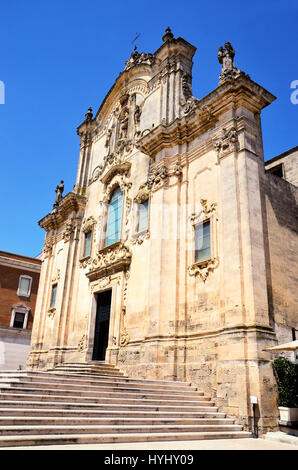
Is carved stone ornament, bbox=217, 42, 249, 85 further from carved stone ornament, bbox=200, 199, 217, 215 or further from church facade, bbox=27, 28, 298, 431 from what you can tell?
carved stone ornament, bbox=200, 199, 217, 215

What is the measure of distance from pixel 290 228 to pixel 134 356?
7971 millimetres

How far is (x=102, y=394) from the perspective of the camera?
10.6 metres

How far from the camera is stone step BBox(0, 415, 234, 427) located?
7.59 m

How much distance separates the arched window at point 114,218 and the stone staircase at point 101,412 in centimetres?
902

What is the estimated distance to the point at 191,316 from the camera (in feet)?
46.6

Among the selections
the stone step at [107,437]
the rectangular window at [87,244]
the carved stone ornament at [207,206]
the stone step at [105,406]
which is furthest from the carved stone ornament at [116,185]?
the stone step at [107,437]

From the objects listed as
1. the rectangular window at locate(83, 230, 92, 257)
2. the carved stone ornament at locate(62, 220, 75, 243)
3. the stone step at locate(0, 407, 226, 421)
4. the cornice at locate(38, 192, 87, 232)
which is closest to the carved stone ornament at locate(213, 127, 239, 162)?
the stone step at locate(0, 407, 226, 421)

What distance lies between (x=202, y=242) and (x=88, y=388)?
670cm

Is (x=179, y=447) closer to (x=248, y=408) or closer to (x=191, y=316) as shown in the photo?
(x=248, y=408)

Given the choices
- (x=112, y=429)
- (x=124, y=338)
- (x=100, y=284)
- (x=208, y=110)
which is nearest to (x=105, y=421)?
(x=112, y=429)

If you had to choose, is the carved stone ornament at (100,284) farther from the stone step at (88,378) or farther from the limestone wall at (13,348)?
the limestone wall at (13,348)

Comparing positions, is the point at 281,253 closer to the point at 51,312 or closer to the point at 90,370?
the point at 90,370

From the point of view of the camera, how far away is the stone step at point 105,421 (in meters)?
7.59
